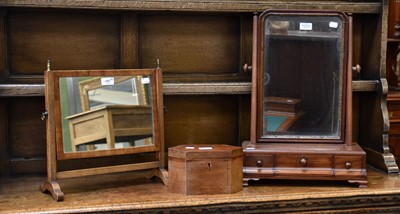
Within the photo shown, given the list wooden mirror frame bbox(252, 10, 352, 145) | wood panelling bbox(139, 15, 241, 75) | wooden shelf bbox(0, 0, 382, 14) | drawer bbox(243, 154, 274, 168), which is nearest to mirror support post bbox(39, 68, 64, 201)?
wooden shelf bbox(0, 0, 382, 14)

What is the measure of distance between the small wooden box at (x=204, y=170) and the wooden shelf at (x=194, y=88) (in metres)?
0.39

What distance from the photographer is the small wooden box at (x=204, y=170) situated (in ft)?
8.71

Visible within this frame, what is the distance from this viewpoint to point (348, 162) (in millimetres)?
2777

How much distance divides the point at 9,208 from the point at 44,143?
64 centimetres

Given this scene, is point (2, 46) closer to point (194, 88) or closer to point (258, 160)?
point (194, 88)

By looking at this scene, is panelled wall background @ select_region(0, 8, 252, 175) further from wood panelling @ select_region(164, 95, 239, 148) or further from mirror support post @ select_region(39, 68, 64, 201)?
mirror support post @ select_region(39, 68, 64, 201)

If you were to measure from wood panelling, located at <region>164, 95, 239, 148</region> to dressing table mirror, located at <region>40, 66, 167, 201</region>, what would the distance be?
30 centimetres

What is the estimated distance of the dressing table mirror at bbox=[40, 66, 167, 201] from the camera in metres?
2.62

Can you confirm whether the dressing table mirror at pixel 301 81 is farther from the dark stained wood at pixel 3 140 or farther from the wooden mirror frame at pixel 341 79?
the dark stained wood at pixel 3 140

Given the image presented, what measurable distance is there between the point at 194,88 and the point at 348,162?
83cm

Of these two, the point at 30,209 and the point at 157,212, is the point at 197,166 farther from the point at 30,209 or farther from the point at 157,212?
the point at 30,209

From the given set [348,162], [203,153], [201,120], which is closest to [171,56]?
[201,120]

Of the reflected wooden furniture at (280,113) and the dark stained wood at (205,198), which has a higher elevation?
the reflected wooden furniture at (280,113)

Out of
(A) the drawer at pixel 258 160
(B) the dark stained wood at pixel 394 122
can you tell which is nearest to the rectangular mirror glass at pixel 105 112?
(A) the drawer at pixel 258 160
